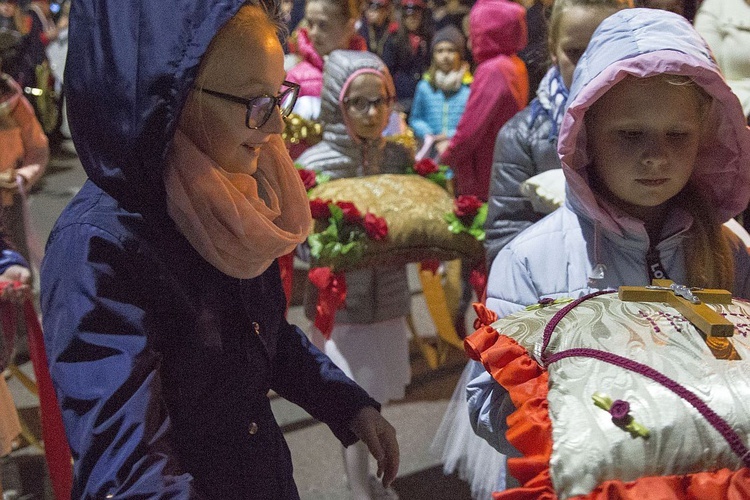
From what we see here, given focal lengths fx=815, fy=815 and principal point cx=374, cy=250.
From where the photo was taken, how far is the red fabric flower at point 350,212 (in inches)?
109

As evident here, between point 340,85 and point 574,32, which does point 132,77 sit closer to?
point 574,32

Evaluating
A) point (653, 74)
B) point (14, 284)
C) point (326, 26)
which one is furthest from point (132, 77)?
point (326, 26)

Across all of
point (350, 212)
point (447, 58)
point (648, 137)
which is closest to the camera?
point (648, 137)

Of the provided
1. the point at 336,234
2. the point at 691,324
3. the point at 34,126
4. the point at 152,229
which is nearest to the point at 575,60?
the point at 336,234

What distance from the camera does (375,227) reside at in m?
2.77

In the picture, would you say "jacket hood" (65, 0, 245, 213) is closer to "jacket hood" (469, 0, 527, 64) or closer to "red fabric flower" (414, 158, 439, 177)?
"red fabric flower" (414, 158, 439, 177)

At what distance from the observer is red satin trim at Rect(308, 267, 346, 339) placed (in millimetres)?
2814

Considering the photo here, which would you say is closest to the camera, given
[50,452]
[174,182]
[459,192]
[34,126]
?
[174,182]

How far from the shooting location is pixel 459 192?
4426 millimetres

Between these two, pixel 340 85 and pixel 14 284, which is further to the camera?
pixel 340 85

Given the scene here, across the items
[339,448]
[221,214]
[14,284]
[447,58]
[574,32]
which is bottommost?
[339,448]

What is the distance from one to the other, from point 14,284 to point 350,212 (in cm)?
107

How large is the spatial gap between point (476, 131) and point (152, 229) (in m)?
3.19

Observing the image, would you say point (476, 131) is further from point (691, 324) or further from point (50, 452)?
point (691, 324)
